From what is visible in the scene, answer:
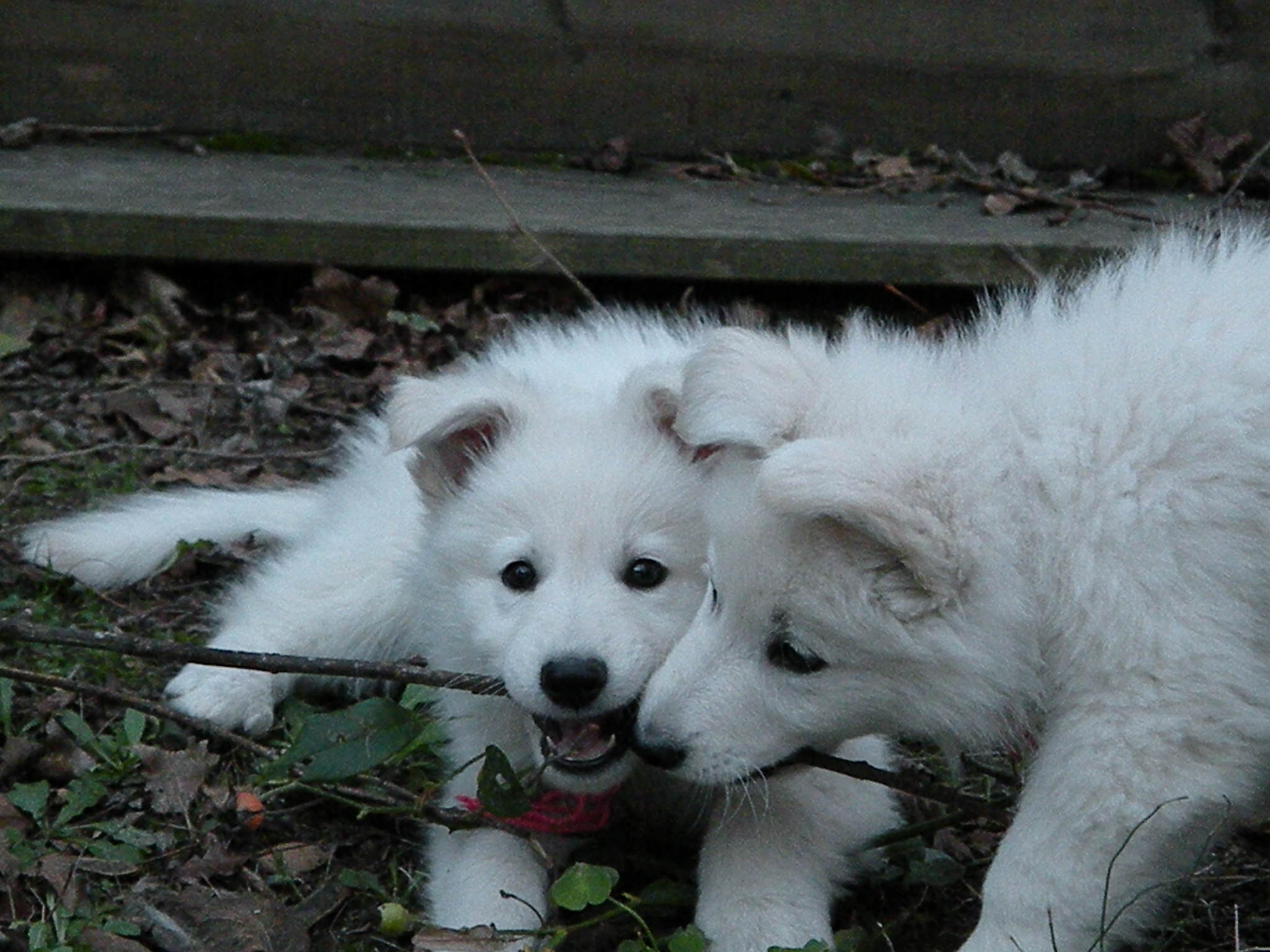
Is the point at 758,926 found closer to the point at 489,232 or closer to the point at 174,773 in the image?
the point at 174,773

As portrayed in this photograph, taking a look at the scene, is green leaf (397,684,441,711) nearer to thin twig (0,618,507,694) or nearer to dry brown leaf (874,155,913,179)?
thin twig (0,618,507,694)

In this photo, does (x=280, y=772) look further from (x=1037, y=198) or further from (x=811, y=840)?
(x=1037, y=198)

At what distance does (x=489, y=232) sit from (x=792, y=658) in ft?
10.2

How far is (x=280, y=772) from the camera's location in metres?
3.66

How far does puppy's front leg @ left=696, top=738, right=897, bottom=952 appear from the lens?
310cm

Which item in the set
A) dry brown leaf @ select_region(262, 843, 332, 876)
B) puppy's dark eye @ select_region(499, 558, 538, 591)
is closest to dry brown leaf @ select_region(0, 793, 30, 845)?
dry brown leaf @ select_region(262, 843, 332, 876)

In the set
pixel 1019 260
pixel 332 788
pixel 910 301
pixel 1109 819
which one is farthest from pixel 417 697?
pixel 1019 260

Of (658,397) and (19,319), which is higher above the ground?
(658,397)

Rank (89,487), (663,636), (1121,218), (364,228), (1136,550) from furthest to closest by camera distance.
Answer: (1121,218), (364,228), (89,487), (663,636), (1136,550)

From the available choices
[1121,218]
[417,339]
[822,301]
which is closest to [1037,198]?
[1121,218]

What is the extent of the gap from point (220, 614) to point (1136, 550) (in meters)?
2.48

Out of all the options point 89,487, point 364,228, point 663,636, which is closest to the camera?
point 663,636

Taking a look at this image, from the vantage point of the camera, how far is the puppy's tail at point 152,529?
437cm

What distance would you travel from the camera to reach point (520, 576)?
3434 mm
